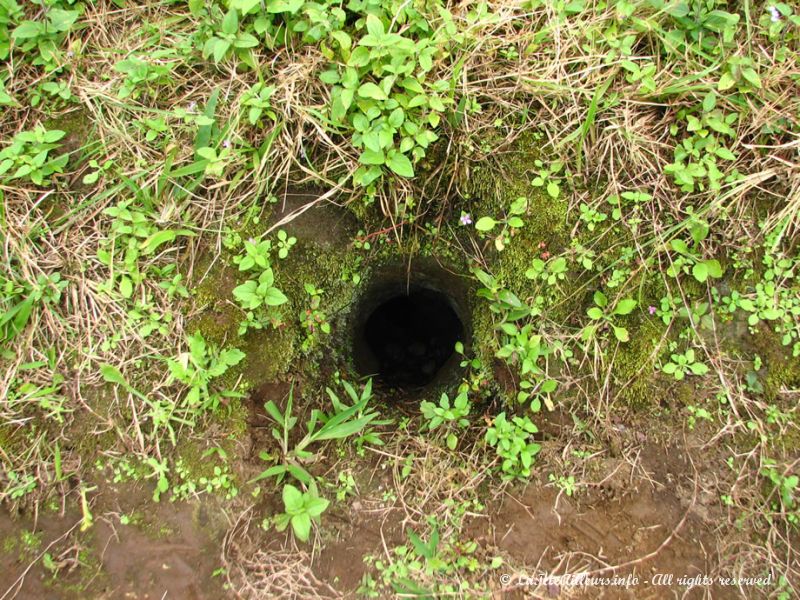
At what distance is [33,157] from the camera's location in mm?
2096

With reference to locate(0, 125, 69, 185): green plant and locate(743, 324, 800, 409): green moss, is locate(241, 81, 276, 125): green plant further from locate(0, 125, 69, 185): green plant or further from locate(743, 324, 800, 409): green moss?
locate(743, 324, 800, 409): green moss

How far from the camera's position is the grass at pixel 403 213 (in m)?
1.98

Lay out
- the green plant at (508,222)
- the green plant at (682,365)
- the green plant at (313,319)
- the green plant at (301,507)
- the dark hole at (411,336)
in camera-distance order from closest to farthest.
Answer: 1. the green plant at (301,507)
2. the green plant at (682,365)
3. the green plant at (508,222)
4. the green plant at (313,319)
5. the dark hole at (411,336)

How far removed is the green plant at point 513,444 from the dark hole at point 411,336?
0.91 meters

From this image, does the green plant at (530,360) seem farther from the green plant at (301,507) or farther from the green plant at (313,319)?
the green plant at (301,507)

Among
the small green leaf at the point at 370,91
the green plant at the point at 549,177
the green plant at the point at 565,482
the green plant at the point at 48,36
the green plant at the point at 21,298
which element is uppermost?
the green plant at the point at 48,36

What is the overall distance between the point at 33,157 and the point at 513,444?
235 cm

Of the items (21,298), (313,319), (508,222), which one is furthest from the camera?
(313,319)

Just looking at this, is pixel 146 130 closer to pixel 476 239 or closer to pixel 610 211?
pixel 476 239

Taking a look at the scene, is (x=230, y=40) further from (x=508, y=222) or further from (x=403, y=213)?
(x=508, y=222)

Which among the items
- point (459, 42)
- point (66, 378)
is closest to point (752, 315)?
point (459, 42)

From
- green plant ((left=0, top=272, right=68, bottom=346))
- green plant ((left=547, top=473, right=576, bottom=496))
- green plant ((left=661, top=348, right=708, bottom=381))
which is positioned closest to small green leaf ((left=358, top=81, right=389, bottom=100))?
green plant ((left=0, top=272, right=68, bottom=346))

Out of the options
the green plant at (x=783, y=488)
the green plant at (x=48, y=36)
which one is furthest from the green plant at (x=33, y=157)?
the green plant at (x=783, y=488)

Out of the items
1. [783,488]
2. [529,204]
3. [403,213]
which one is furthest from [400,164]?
[783,488]
